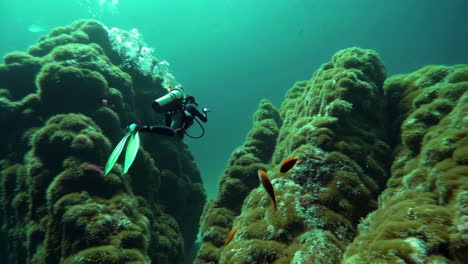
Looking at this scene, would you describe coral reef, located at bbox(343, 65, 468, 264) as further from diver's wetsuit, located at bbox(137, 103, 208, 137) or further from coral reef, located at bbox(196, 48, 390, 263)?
diver's wetsuit, located at bbox(137, 103, 208, 137)

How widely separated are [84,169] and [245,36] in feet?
277

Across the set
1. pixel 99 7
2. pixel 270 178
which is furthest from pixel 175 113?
pixel 99 7

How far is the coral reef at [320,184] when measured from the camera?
172 inches

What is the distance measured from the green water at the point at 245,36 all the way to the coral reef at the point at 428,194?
35.3m

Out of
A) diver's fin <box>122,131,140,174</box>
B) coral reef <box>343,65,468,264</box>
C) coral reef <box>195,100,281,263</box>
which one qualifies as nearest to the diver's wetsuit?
diver's fin <box>122,131,140,174</box>

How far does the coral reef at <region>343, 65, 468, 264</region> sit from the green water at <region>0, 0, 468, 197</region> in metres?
35.3

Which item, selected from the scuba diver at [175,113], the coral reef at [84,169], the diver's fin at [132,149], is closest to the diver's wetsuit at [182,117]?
the scuba diver at [175,113]

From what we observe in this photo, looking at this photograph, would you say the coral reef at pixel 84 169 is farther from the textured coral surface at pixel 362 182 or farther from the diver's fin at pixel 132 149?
the textured coral surface at pixel 362 182

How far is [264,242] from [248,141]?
631 cm

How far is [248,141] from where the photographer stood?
10539 millimetres

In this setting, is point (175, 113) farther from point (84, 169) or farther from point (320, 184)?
point (320, 184)

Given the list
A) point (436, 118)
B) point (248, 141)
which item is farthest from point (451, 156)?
point (248, 141)

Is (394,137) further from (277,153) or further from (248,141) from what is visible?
(248,141)

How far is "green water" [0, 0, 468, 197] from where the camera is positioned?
57.9 m
